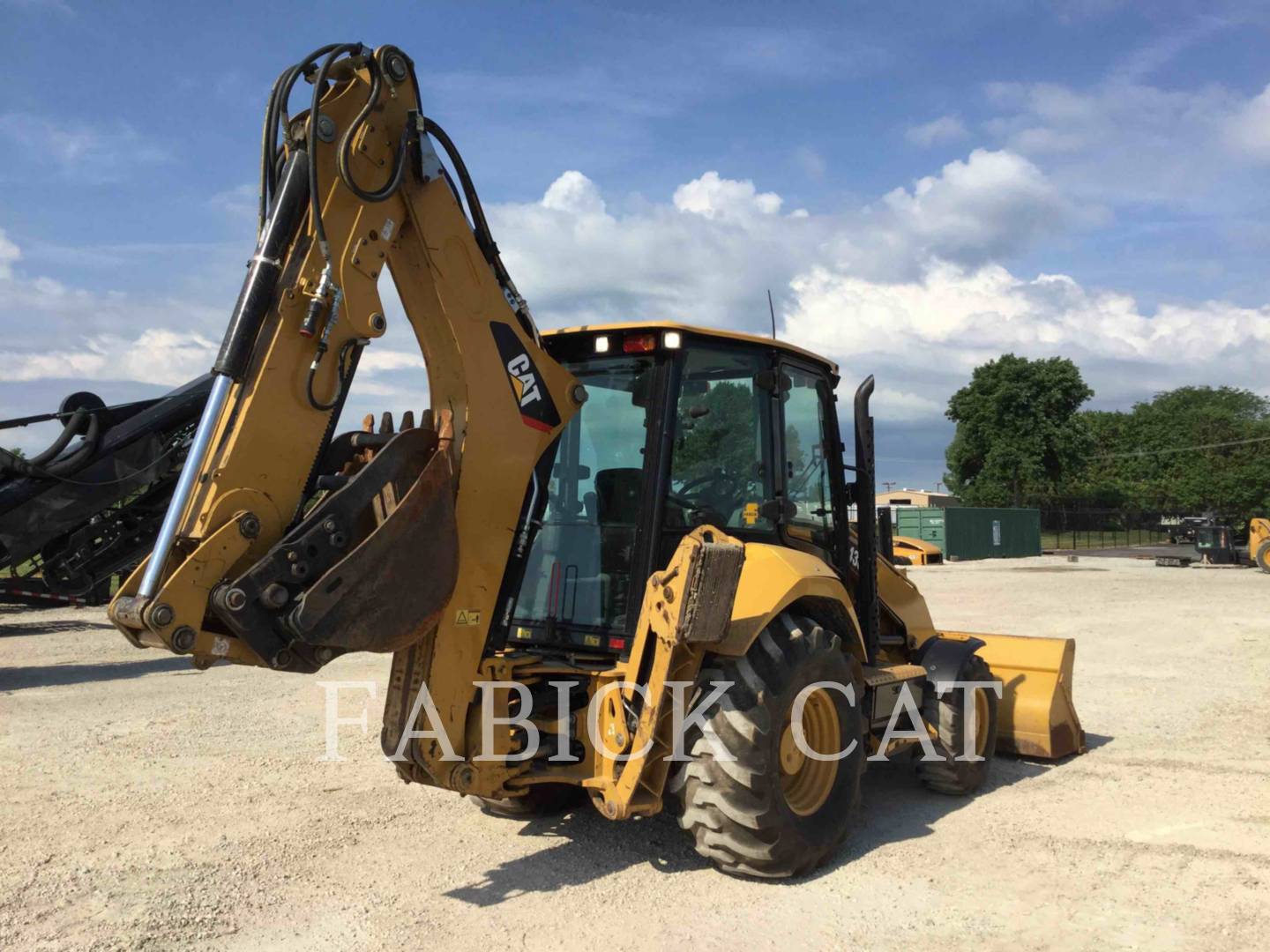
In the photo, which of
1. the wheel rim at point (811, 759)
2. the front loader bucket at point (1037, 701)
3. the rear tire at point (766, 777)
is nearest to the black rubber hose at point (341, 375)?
the rear tire at point (766, 777)

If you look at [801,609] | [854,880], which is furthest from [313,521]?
[854,880]

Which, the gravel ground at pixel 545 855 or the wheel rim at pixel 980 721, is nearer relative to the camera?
the gravel ground at pixel 545 855

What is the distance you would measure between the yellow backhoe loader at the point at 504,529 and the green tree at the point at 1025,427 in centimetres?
4580

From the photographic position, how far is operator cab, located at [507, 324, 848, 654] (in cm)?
495

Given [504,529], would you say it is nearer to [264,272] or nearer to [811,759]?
[264,272]

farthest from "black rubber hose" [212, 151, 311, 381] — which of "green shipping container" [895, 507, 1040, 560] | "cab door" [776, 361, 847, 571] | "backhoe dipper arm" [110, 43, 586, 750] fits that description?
"green shipping container" [895, 507, 1040, 560]

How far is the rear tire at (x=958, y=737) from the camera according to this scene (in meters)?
6.25

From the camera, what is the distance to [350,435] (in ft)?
14.4

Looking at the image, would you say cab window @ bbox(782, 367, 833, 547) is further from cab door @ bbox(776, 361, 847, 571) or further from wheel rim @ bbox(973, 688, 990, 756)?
wheel rim @ bbox(973, 688, 990, 756)

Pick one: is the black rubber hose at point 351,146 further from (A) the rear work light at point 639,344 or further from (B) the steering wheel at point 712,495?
(B) the steering wheel at point 712,495

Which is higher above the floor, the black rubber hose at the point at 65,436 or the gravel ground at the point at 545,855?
the black rubber hose at the point at 65,436

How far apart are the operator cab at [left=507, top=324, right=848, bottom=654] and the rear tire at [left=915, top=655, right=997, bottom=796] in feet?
5.93

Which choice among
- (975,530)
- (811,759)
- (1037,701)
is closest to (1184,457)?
(975,530)

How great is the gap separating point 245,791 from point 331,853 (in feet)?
4.63
